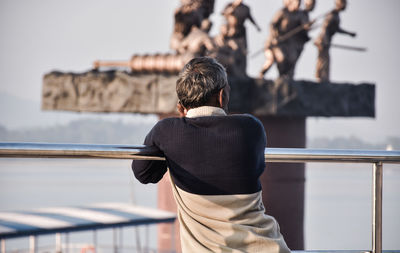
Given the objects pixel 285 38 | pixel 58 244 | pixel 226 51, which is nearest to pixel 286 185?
pixel 226 51

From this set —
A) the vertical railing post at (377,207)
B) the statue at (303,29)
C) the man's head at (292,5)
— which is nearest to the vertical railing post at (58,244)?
the statue at (303,29)

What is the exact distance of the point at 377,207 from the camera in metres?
1.88

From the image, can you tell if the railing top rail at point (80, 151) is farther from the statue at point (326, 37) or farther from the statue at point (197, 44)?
the statue at point (326, 37)

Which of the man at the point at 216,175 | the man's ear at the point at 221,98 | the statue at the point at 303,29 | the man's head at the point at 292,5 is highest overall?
the man's head at the point at 292,5

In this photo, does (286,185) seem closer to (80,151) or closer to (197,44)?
(197,44)

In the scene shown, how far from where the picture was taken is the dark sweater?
1370mm

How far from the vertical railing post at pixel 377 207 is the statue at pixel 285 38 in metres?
5.05

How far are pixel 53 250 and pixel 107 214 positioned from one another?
807 mm

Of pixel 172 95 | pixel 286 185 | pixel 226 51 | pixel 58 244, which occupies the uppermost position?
pixel 226 51

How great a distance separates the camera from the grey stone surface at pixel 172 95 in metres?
5.93

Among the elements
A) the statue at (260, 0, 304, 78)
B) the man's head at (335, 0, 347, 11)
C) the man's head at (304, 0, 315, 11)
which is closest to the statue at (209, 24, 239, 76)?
the statue at (260, 0, 304, 78)

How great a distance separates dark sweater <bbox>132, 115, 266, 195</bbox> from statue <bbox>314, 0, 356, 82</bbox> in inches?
220

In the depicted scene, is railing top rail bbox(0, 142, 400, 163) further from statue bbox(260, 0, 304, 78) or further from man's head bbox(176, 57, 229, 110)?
statue bbox(260, 0, 304, 78)

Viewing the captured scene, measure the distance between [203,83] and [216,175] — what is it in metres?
0.24
